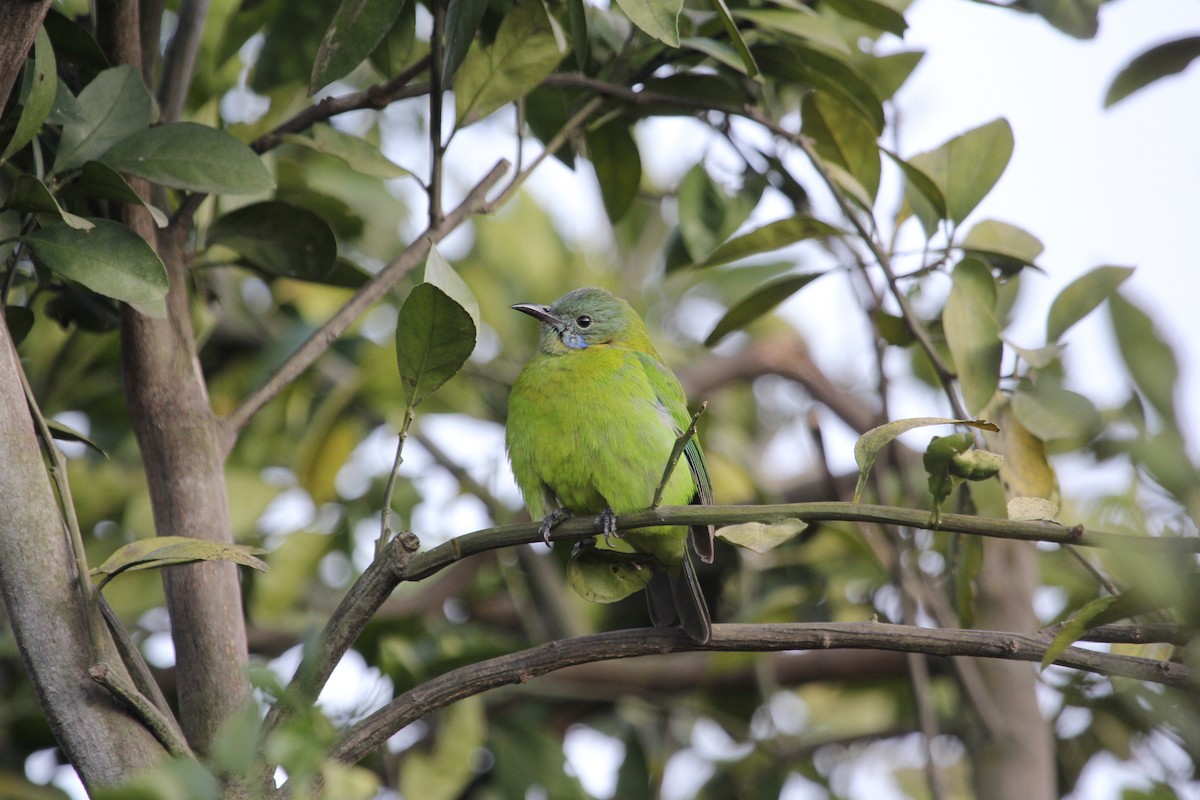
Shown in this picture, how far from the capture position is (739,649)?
1786 millimetres

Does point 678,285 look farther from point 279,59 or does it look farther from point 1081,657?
point 1081,657

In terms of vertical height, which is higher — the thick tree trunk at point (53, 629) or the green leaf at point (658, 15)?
the green leaf at point (658, 15)

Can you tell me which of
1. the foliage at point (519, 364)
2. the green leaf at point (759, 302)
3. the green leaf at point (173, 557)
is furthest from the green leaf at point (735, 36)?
the green leaf at point (173, 557)

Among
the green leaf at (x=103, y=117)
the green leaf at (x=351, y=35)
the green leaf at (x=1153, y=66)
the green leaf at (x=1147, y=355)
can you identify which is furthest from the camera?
the green leaf at (x=1153, y=66)

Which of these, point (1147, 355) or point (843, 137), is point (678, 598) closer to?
point (843, 137)

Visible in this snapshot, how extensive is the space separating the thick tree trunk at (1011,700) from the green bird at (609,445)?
35.6 inches

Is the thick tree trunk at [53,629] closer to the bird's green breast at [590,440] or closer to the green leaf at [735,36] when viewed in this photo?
the green leaf at [735,36]

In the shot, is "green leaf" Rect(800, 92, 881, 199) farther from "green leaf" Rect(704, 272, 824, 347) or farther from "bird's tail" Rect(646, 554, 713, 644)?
"bird's tail" Rect(646, 554, 713, 644)

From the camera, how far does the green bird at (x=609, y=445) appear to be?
2.73 meters

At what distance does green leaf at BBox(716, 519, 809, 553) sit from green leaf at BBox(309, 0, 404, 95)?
3.56 feet

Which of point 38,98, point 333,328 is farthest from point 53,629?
point 38,98

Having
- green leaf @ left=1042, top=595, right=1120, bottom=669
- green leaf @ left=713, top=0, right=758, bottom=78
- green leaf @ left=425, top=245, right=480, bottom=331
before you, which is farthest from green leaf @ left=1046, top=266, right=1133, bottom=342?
green leaf @ left=425, top=245, right=480, bottom=331

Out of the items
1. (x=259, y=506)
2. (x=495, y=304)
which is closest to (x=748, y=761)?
(x=259, y=506)

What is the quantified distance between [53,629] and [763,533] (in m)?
1.01
